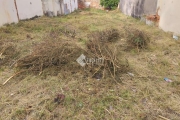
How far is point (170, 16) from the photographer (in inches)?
199

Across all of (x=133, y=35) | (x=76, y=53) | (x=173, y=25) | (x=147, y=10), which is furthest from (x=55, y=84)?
(x=147, y=10)

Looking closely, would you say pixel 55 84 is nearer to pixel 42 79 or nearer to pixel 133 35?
pixel 42 79

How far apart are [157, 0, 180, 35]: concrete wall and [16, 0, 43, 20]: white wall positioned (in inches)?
242

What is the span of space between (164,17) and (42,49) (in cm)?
479

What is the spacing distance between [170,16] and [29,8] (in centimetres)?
641

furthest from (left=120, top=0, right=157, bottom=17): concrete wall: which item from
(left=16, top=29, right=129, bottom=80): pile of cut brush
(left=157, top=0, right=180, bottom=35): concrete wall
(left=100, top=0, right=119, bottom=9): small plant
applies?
(left=16, top=29, right=129, bottom=80): pile of cut brush

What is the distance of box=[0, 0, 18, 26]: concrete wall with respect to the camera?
5582 mm

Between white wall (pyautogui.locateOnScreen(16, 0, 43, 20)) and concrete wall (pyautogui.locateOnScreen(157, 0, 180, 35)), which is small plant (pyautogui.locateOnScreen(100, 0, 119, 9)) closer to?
white wall (pyautogui.locateOnScreen(16, 0, 43, 20))

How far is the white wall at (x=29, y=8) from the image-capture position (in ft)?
21.9

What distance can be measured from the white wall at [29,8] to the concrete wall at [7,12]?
42cm

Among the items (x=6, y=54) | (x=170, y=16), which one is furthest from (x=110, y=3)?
(x=6, y=54)

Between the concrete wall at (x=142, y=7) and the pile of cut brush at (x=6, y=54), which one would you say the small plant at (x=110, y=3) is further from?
the pile of cut brush at (x=6, y=54)

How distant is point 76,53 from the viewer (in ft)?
10.4

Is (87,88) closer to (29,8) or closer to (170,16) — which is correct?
(170,16)
